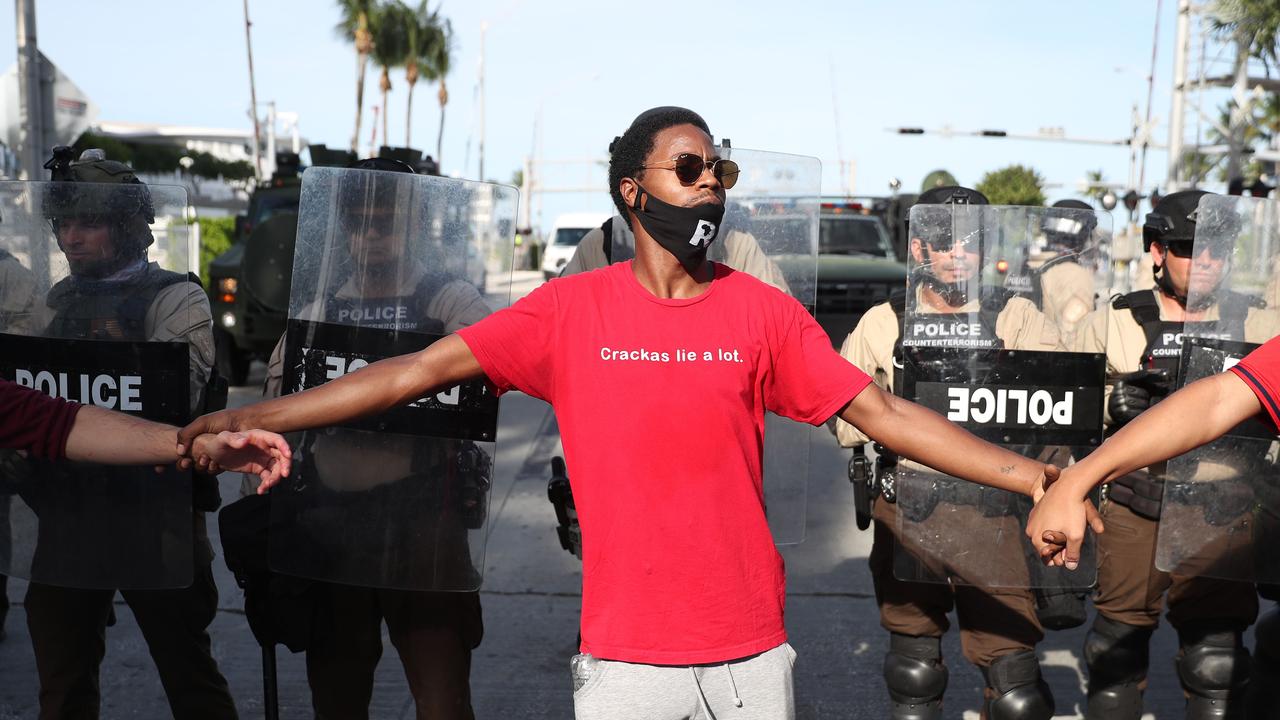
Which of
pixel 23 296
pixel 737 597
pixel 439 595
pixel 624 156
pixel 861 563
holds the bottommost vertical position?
pixel 861 563

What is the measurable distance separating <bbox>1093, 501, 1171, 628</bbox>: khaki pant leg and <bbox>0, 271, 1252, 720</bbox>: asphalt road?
876mm

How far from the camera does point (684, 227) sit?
2.79m

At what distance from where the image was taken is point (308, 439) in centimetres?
354

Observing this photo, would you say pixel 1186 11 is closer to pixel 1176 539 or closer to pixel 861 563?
pixel 861 563

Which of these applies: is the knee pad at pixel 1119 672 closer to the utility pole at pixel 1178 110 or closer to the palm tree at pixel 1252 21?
the palm tree at pixel 1252 21

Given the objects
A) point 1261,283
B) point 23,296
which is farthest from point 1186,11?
point 23,296

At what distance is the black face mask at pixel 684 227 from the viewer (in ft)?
9.11

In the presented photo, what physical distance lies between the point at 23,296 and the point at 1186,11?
97.8 ft

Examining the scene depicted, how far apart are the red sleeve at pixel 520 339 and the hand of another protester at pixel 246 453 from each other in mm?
481

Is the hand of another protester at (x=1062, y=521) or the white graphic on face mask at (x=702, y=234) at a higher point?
the white graphic on face mask at (x=702, y=234)

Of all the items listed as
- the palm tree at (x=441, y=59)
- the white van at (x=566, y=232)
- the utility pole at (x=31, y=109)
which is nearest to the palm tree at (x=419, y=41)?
the palm tree at (x=441, y=59)

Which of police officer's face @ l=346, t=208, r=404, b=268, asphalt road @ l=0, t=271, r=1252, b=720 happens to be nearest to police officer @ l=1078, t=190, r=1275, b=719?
asphalt road @ l=0, t=271, r=1252, b=720

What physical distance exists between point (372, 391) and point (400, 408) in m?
0.69

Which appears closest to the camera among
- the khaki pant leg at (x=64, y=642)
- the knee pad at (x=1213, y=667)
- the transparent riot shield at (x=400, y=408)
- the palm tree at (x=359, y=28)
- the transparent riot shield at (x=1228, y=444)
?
the transparent riot shield at (x=400, y=408)
